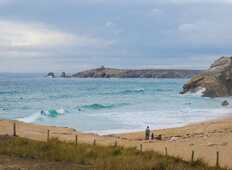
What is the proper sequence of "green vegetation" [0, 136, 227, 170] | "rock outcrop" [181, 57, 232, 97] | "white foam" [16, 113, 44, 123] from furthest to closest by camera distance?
"rock outcrop" [181, 57, 232, 97] → "white foam" [16, 113, 44, 123] → "green vegetation" [0, 136, 227, 170]

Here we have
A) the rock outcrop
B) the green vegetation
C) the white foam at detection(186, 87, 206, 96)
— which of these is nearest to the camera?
the green vegetation

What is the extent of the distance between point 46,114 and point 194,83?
42.8 metres

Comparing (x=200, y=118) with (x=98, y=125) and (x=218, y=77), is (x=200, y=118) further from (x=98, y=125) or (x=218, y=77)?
(x=218, y=77)

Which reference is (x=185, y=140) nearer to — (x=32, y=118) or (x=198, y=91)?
(x=32, y=118)

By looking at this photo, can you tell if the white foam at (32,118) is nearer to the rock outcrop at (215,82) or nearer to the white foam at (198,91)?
the rock outcrop at (215,82)

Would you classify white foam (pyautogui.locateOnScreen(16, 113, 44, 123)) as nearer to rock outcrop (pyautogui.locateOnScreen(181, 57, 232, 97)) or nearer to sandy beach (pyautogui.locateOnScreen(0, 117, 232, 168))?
sandy beach (pyautogui.locateOnScreen(0, 117, 232, 168))

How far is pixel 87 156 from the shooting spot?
13.8 metres

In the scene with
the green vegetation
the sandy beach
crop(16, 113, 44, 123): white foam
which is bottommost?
crop(16, 113, 44, 123): white foam

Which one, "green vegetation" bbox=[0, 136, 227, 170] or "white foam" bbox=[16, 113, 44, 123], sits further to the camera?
"white foam" bbox=[16, 113, 44, 123]

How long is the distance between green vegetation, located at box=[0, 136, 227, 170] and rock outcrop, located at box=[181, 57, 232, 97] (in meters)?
64.5

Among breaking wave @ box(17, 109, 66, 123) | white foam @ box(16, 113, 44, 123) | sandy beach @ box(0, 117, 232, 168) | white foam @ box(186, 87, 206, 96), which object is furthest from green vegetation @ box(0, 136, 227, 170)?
white foam @ box(186, 87, 206, 96)

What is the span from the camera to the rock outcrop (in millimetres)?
79000

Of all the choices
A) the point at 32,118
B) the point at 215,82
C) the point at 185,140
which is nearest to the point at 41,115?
the point at 32,118

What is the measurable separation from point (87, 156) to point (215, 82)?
69940 millimetres
